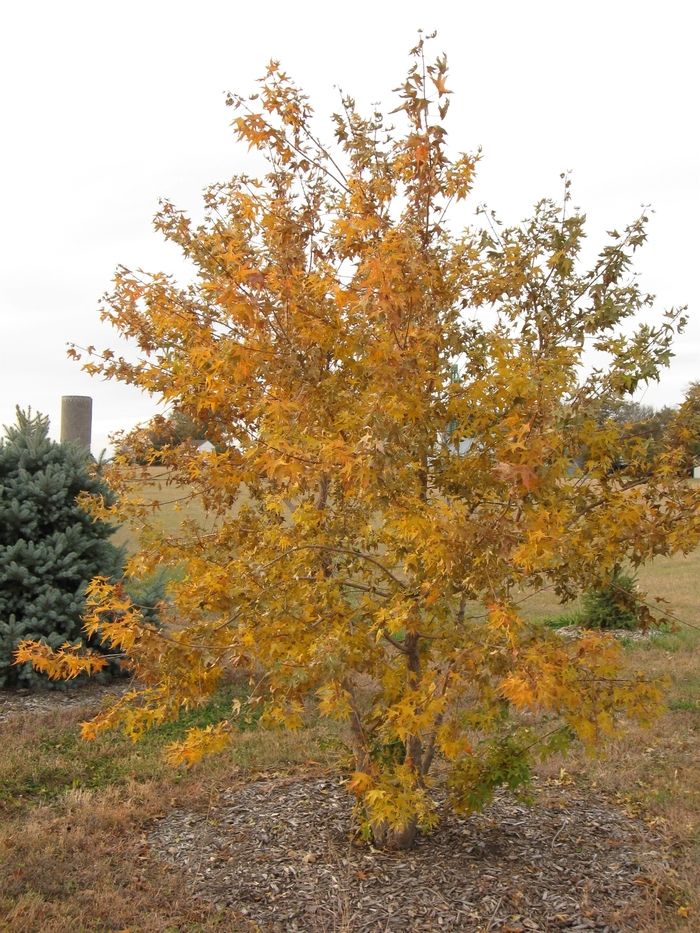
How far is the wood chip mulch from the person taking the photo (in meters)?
3.44

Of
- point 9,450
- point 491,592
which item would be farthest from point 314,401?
point 9,450

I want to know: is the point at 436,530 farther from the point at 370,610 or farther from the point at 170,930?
the point at 170,930

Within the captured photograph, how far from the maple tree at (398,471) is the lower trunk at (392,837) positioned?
0.02m

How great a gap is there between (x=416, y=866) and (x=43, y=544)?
4159mm

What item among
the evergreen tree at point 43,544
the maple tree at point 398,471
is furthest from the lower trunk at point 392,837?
the evergreen tree at point 43,544

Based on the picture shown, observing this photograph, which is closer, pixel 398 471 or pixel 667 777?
pixel 398 471

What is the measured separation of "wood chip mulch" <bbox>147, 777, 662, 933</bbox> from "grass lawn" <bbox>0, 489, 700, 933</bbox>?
126mm

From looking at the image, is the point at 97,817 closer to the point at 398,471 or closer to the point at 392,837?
the point at 392,837

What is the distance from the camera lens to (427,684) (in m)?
3.24

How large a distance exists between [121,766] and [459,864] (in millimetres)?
2326

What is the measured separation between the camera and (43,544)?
6652mm

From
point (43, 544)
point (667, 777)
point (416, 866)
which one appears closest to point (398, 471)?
point (416, 866)

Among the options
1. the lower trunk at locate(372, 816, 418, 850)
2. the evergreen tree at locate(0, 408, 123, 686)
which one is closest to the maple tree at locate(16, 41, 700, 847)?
the lower trunk at locate(372, 816, 418, 850)

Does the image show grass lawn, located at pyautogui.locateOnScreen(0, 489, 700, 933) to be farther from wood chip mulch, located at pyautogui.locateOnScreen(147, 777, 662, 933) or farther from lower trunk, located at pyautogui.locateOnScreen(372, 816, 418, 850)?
lower trunk, located at pyautogui.locateOnScreen(372, 816, 418, 850)
